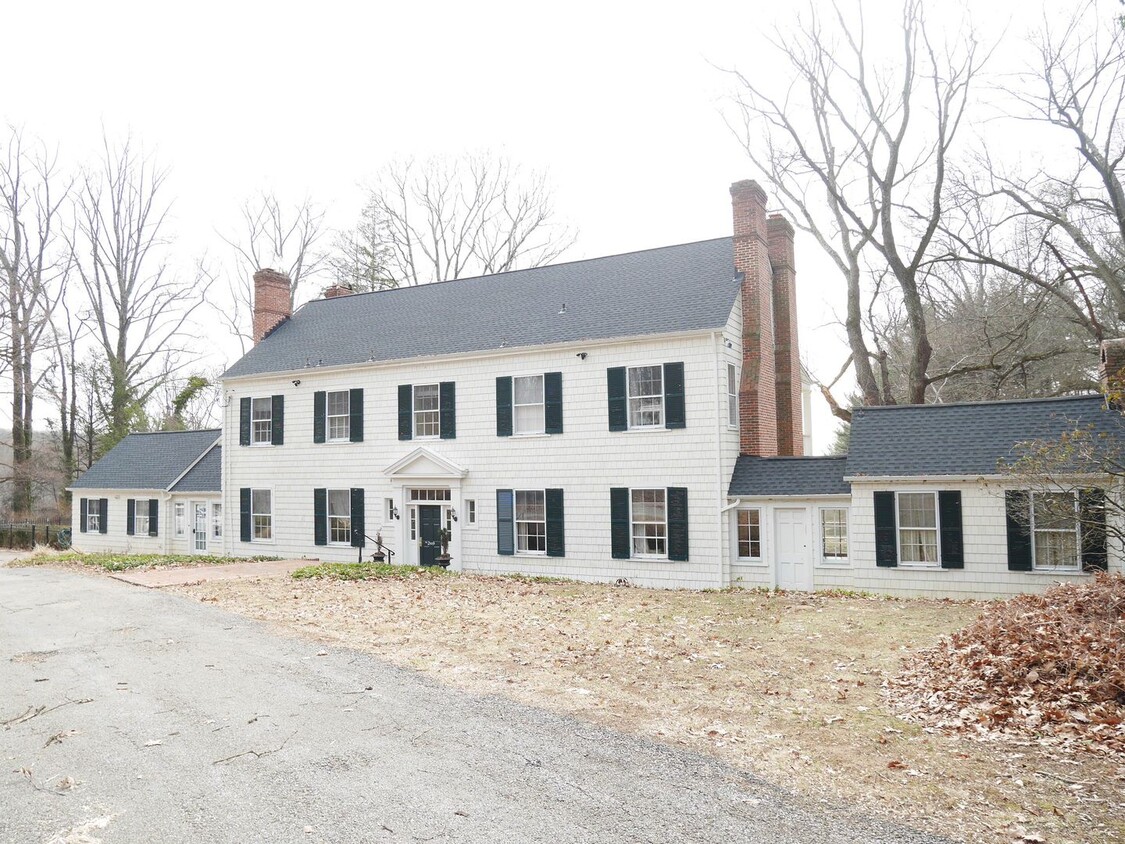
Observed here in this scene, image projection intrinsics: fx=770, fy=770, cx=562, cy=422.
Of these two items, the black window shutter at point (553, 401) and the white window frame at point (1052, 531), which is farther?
the black window shutter at point (553, 401)

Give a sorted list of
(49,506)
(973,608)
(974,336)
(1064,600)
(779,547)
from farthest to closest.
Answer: (49,506) < (974,336) < (779,547) < (973,608) < (1064,600)

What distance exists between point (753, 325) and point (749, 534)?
204 inches

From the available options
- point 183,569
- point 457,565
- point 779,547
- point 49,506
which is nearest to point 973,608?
point 779,547

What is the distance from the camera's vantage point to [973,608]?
45.1ft

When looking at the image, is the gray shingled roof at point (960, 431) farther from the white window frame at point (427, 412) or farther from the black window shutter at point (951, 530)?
the white window frame at point (427, 412)

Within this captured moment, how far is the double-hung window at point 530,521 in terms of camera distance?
64.7 ft

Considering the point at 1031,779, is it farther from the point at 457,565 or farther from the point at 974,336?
the point at 974,336

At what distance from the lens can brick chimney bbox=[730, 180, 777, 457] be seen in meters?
18.8

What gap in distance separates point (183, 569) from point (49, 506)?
27.7m

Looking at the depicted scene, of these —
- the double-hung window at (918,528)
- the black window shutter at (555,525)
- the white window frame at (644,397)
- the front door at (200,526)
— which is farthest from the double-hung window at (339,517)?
the double-hung window at (918,528)

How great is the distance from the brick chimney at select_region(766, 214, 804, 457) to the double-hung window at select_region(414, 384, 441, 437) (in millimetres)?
9235

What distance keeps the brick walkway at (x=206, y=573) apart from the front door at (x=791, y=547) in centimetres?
1180

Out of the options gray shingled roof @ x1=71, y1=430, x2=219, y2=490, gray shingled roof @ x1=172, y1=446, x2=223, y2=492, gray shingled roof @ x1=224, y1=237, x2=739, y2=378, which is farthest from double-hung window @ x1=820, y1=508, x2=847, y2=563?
gray shingled roof @ x1=71, y1=430, x2=219, y2=490

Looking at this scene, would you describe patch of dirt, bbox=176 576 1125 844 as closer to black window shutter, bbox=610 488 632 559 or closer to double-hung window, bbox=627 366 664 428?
black window shutter, bbox=610 488 632 559
